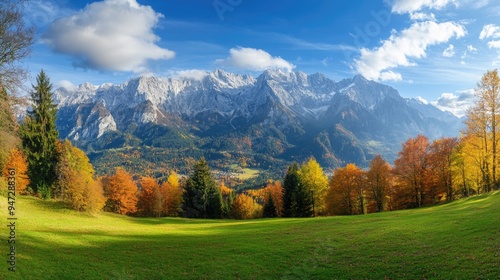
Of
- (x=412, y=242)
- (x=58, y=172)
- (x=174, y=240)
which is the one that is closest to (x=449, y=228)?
(x=412, y=242)

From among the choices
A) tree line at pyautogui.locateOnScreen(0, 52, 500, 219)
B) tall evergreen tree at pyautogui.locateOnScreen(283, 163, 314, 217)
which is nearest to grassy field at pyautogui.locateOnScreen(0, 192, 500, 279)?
tree line at pyautogui.locateOnScreen(0, 52, 500, 219)

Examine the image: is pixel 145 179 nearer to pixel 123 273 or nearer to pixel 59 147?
pixel 59 147

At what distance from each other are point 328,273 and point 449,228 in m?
15.3

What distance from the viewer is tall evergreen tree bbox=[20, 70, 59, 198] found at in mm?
60406

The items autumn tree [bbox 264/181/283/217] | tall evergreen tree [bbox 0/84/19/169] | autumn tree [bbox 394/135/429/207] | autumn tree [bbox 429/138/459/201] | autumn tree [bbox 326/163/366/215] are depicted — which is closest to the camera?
tall evergreen tree [bbox 0/84/19/169]

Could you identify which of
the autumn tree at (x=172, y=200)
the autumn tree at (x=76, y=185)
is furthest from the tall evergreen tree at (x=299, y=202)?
the autumn tree at (x=76, y=185)

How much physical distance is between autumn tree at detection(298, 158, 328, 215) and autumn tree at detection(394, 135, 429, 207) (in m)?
20.6

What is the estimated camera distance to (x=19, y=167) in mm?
55969

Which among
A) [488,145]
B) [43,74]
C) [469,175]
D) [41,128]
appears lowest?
[469,175]

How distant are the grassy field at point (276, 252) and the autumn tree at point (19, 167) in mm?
21011

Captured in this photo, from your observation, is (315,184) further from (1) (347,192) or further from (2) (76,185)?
(2) (76,185)

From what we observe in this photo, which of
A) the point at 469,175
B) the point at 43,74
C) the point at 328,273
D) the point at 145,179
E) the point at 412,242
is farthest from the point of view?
the point at 145,179

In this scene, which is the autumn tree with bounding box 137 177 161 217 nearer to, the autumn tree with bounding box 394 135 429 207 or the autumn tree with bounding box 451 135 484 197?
the autumn tree with bounding box 394 135 429 207

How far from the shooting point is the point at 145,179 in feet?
322
